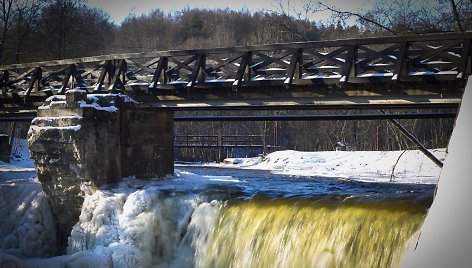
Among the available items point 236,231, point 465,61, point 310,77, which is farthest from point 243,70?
point 465,61

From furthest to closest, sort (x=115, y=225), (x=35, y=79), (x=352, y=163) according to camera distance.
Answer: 1. (x=352, y=163)
2. (x=35, y=79)
3. (x=115, y=225)

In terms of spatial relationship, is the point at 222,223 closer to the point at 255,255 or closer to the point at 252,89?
the point at 255,255

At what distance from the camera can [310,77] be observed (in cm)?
998

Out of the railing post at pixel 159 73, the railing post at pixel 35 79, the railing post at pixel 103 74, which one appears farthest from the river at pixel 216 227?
the railing post at pixel 35 79

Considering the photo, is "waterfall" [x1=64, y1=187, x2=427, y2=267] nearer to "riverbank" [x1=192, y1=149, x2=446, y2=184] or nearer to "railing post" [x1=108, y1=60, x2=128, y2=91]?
"railing post" [x1=108, y1=60, x2=128, y2=91]

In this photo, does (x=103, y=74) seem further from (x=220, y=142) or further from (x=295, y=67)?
(x=220, y=142)

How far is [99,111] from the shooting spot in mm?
11250

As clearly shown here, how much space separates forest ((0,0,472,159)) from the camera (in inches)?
540

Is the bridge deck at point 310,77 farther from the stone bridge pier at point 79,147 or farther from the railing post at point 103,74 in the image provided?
the stone bridge pier at point 79,147

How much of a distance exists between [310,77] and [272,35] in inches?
1048

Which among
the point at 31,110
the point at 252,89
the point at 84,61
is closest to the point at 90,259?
the point at 252,89

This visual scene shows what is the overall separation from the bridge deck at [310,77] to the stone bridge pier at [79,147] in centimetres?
98

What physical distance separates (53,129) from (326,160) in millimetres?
16138

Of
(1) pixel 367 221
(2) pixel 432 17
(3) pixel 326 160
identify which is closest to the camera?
(1) pixel 367 221
